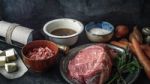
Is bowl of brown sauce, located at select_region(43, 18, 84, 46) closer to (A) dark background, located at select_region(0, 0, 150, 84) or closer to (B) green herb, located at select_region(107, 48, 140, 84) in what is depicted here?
(A) dark background, located at select_region(0, 0, 150, 84)

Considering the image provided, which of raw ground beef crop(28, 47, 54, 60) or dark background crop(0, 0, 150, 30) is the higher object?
dark background crop(0, 0, 150, 30)

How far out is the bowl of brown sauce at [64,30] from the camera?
1.26 meters

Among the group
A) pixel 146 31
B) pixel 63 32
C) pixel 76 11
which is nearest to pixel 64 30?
pixel 63 32

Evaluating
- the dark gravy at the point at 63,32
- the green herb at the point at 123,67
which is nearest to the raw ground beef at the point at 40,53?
the dark gravy at the point at 63,32

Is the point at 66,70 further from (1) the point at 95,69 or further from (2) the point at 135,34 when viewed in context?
(2) the point at 135,34

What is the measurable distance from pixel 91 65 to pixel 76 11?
36 centimetres

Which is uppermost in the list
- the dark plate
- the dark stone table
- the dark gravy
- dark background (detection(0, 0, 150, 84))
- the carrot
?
dark background (detection(0, 0, 150, 84))

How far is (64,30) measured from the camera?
1335 mm

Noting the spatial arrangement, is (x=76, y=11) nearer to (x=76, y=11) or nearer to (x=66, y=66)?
(x=76, y=11)

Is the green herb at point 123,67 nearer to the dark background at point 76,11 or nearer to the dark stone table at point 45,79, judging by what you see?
the dark stone table at point 45,79

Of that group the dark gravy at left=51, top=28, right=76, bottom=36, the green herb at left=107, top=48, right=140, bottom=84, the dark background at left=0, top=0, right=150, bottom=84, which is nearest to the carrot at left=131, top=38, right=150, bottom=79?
the green herb at left=107, top=48, right=140, bottom=84

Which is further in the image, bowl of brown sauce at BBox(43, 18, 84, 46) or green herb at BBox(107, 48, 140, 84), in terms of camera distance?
bowl of brown sauce at BBox(43, 18, 84, 46)

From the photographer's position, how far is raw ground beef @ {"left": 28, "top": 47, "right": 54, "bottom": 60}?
116 cm

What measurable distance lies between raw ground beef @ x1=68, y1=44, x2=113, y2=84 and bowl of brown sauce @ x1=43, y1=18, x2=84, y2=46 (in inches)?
4.0
